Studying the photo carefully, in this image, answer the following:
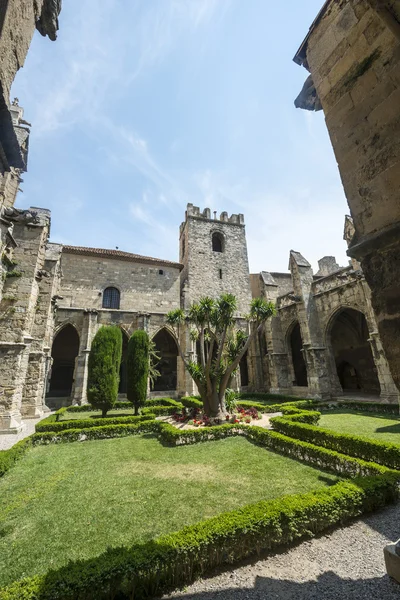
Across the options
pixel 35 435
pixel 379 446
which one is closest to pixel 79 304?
pixel 35 435

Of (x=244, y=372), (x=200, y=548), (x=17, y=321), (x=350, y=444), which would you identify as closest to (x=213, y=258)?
(x=244, y=372)

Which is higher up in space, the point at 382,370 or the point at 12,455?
the point at 382,370

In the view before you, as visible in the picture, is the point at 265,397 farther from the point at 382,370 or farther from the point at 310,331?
the point at 382,370

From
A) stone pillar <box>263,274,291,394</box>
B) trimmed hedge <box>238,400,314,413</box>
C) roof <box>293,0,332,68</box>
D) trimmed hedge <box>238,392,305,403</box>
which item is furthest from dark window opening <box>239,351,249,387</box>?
roof <box>293,0,332,68</box>

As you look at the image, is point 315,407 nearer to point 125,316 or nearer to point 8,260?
point 125,316

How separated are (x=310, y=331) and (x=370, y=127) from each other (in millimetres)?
13861

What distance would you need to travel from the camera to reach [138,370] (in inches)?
469

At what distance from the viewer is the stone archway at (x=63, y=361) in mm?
19375

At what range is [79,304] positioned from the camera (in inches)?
717

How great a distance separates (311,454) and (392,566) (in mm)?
3478

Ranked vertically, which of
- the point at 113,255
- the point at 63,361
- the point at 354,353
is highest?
the point at 113,255

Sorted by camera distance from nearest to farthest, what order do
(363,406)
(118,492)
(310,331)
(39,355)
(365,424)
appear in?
(118,492), (365,424), (39,355), (363,406), (310,331)

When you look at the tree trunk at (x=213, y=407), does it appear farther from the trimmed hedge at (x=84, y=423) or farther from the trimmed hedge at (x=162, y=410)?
the trimmed hedge at (x=162, y=410)

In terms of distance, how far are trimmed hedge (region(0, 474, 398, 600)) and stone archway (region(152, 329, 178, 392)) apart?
1722cm
